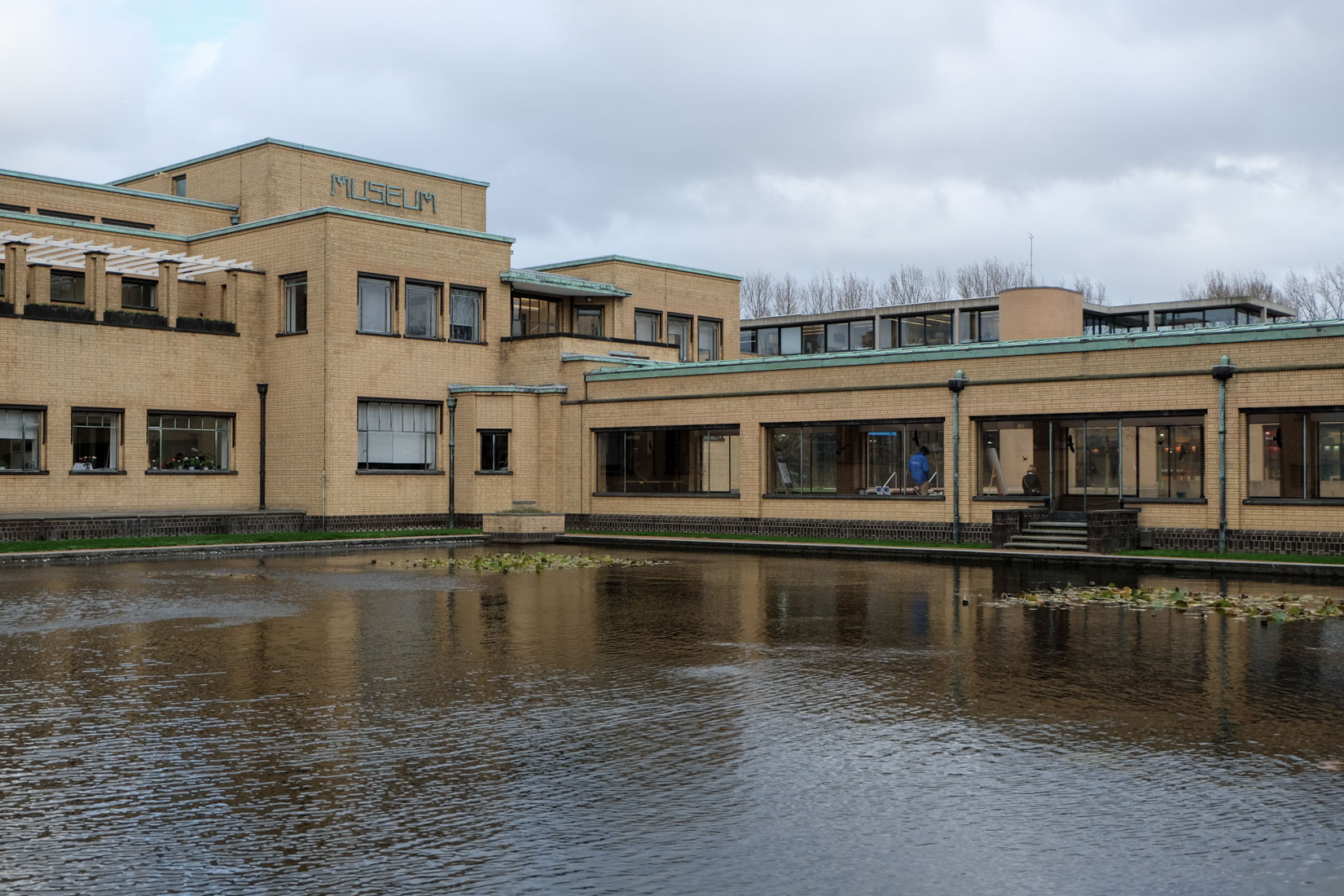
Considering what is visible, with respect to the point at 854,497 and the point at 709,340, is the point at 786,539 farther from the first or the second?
the point at 709,340

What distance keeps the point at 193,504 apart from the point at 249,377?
398 cm

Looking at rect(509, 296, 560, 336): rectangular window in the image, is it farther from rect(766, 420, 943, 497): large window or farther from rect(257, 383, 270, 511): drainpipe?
rect(766, 420, 943, 497): large window

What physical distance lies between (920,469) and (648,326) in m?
17.2

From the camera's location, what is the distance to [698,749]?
28.6 ft

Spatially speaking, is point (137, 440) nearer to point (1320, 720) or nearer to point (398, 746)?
point (398, 746)

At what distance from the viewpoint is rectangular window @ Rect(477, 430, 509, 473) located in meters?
37.8

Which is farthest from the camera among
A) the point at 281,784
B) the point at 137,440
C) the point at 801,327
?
the point at 801,327

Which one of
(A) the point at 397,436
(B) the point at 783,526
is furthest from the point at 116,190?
(B) the point at 783,526

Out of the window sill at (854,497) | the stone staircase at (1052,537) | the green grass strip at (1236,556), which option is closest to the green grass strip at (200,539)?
the window sill at (854,497)

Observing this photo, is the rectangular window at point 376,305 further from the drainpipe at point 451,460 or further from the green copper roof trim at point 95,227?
the green copper roof trim at point 95,227

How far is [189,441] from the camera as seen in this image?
116 ft

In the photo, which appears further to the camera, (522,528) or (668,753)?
(522,528)

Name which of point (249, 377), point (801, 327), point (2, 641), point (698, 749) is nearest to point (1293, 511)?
point (698, 749)

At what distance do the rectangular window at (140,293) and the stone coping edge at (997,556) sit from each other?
13973 mm
